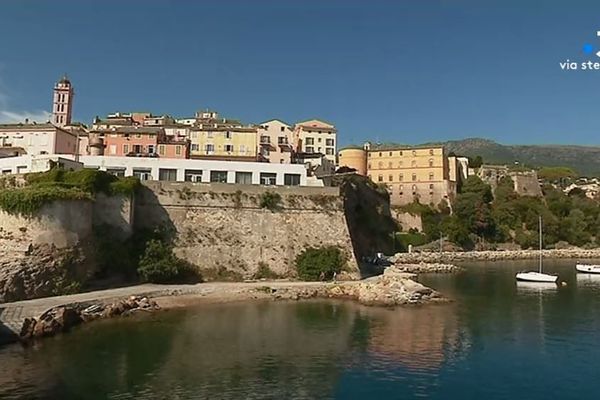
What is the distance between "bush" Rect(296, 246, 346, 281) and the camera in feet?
106

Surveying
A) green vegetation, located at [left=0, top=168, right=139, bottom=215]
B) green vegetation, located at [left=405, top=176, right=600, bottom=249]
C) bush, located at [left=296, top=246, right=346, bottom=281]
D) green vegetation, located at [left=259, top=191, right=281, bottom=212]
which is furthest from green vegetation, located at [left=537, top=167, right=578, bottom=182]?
green vegetation, located at [left=0, top=168, right=139, bottom=215]

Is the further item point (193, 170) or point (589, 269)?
point (589, 269)

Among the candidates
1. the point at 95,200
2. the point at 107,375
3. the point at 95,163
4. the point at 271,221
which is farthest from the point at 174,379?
the point at 95,163

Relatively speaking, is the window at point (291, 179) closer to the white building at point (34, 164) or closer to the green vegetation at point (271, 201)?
the green vegetation at point (271, 201)

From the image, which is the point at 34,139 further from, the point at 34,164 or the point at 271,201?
the point at 271,201

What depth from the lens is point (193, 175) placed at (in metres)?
35.7

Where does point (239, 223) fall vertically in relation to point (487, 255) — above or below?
above

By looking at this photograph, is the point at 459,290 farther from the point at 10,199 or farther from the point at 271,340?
the point at 10,199

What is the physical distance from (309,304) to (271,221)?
8.06 m

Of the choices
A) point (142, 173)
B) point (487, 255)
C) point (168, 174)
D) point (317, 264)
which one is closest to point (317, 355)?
point (317, 264)

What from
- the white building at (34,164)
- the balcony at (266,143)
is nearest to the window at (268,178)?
the white building at (34,164)

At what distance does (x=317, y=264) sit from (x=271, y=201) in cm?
509

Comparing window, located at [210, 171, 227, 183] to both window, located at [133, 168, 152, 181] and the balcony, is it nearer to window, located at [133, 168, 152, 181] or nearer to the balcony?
window, located at [133, 168, 152, 181]

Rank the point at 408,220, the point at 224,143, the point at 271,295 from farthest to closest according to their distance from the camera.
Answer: the point at 408,220
the point at 224,143
the point at 271,295
